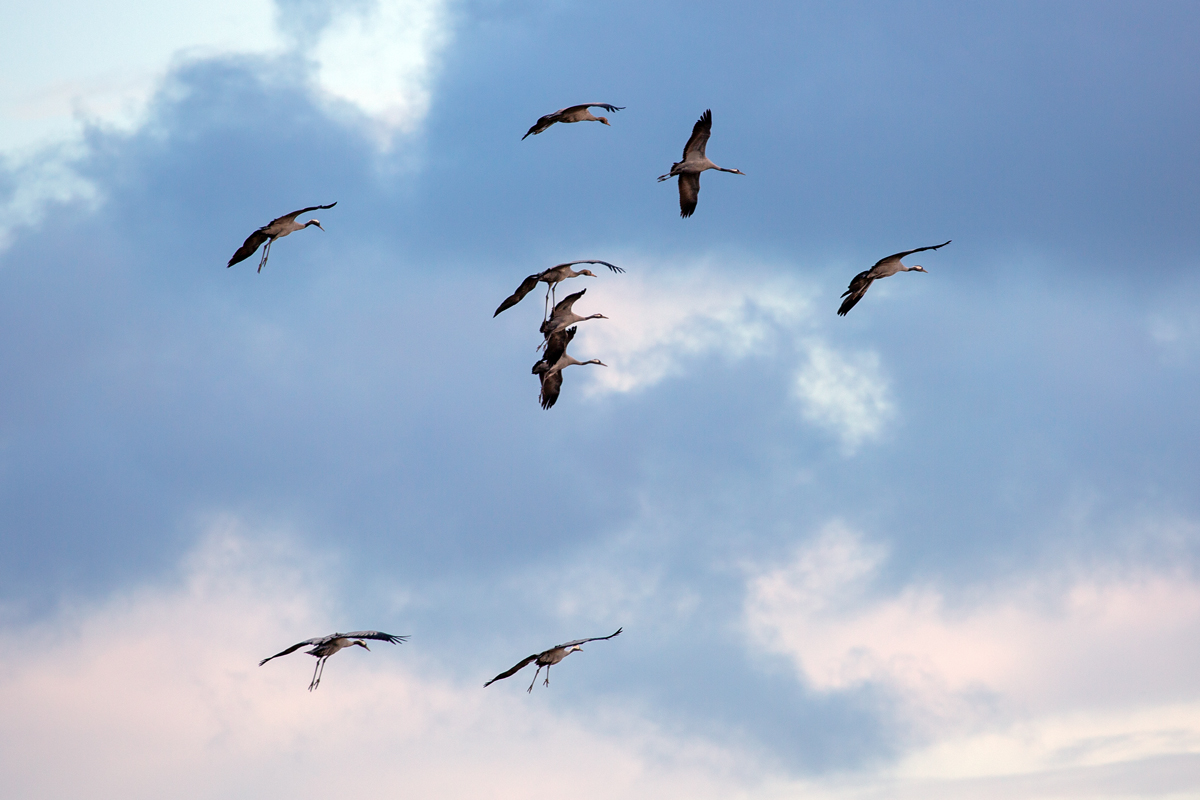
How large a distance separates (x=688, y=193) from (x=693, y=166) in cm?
237

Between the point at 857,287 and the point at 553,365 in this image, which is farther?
the point at 553,365

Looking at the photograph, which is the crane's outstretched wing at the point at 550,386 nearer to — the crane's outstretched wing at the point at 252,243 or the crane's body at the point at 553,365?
the crane's body at the point at 553,365

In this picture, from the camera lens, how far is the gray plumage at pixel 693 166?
55406 millimetres

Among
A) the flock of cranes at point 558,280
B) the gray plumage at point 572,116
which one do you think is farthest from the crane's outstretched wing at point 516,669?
the gray plumage at point 572,116

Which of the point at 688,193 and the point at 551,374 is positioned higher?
the point at 688,193

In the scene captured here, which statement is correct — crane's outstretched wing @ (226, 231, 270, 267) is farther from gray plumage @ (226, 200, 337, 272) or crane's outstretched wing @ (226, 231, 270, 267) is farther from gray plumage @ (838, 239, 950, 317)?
gray plumage @ (838, 239, 950, 317)

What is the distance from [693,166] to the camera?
57.1m

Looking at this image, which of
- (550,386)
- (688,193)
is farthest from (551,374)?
(688,193)

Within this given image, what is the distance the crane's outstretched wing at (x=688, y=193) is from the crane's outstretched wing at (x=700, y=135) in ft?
7.08

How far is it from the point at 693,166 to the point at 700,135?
→ 1.65 m

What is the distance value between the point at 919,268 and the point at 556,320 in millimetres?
16142

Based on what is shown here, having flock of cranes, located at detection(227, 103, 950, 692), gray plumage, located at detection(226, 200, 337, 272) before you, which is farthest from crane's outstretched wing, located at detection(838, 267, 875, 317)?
gray plumage, located at detection(226, 200, 337, 272)

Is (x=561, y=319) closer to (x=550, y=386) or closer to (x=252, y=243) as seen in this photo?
(x=550, y=386)

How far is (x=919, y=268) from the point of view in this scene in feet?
184
